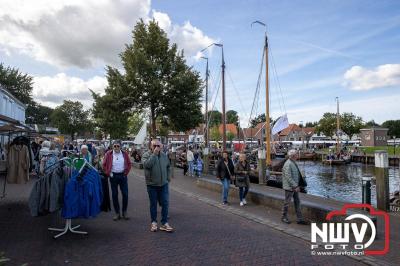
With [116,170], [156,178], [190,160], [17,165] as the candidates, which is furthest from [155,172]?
[190,160]

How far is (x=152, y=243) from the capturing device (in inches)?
269

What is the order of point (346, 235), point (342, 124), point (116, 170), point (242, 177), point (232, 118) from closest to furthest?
point (346, 235) < point (116, 170) < point (242, 177) < point (342, 124) < point (232, 118)

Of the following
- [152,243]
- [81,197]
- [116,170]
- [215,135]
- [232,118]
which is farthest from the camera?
[232,118]

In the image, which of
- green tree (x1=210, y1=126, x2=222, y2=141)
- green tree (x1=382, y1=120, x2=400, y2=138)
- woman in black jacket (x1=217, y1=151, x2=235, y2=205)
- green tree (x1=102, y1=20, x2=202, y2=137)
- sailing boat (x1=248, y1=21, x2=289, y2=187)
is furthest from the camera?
green tree (x1=382, y1=120, x2=400, y2=138)

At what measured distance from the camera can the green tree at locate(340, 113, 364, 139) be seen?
87.5 meters

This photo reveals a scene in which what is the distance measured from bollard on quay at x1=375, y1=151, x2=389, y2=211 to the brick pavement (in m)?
5.54

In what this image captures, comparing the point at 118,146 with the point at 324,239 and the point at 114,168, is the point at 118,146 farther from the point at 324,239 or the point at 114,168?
the point at 324,239

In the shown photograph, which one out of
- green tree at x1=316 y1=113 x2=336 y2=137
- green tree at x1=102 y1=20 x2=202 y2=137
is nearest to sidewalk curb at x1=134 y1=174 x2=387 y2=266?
green tree at x1=102 y1=20 x2=202 y2=137

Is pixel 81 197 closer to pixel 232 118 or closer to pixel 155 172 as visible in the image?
pixel 155 172

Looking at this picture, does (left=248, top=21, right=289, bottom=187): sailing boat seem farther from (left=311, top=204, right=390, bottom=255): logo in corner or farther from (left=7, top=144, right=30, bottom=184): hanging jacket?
(left=7, top=144, right=30, bottom=184): hanging jacket

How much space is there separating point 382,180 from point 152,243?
8729 mm

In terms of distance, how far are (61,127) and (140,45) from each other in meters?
62.8

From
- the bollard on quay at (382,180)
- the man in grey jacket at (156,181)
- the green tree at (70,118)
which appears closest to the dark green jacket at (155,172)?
the man in grey jacket at (156,181)

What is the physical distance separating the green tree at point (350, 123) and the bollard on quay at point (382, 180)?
258 ft
